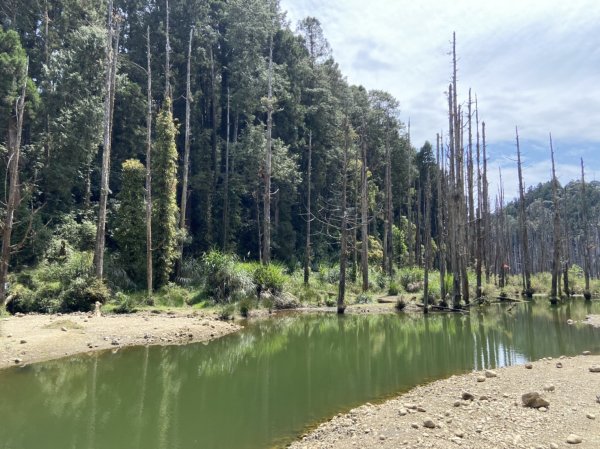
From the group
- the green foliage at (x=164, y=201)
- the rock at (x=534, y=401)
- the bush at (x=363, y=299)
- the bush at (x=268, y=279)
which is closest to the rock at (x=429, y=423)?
the rock at (x=534, y=401)

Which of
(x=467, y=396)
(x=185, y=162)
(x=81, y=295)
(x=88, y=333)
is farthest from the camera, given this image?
(x=185, y=162)

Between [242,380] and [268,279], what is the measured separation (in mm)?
12963

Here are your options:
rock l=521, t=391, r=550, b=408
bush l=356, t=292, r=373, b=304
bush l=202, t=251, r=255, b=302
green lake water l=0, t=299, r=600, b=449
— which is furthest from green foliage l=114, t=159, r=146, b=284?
rock l=521, t=391, r=550, b=408

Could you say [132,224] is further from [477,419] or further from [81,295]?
[477,419]

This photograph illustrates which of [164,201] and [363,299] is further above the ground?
[164,201]

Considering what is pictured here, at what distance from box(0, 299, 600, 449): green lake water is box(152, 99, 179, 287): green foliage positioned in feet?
26.4

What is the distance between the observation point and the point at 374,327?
18281mm

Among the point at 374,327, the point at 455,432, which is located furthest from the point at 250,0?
the point at 455,432

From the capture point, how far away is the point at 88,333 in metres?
13.5

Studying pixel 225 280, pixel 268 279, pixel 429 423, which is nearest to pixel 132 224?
pixel 225 280

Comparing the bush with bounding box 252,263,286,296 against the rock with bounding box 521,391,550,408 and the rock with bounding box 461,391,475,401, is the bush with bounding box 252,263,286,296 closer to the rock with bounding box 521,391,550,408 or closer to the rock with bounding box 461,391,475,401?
the rock with bounding box 461,391,475,401

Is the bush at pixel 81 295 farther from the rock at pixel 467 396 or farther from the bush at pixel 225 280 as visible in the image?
the rock at pixel 467 396

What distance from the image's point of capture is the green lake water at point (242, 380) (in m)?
6.97

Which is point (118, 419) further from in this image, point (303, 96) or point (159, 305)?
point (303, 96)
